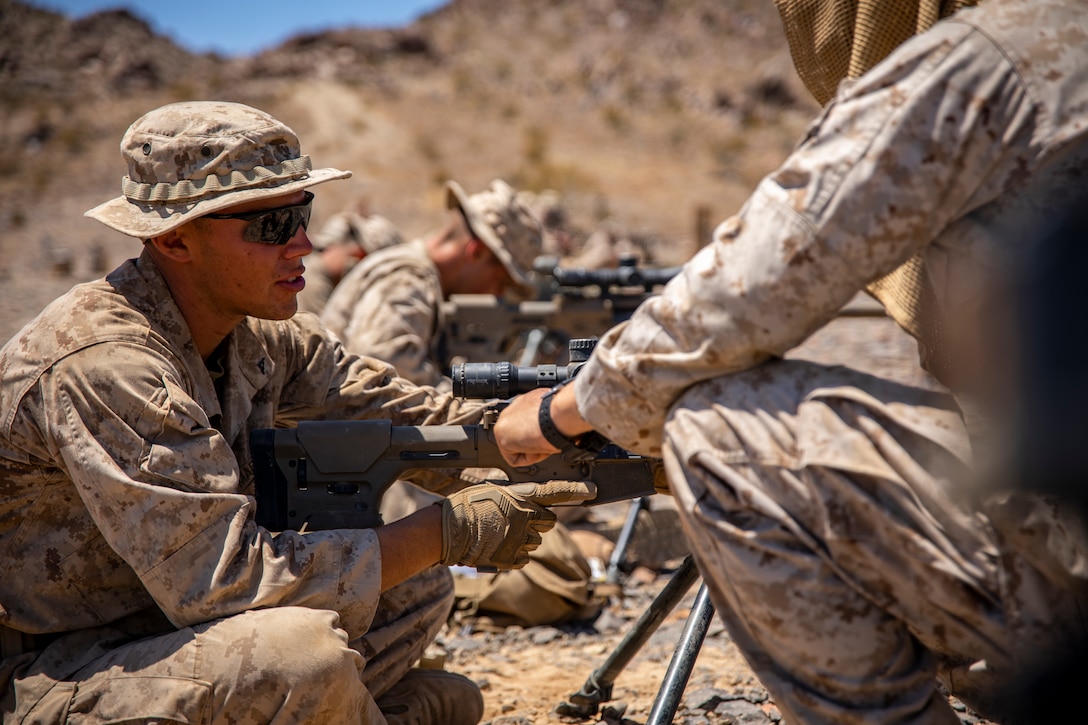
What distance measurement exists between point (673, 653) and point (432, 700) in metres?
0.77

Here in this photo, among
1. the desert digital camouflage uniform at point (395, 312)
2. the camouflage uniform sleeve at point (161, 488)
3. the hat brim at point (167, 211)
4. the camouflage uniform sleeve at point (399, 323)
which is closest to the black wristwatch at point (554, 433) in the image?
the camouflage uniform sleeve at point (161, 488)

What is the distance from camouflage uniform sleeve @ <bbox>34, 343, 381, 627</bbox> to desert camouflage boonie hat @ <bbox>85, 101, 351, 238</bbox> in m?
0.42

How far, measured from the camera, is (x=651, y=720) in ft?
8.10

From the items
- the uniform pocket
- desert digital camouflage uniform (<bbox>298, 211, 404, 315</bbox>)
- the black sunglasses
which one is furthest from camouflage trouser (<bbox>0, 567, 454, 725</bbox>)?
desert digital camouflage uniform (<bbox>298, 211, 404, 315</bbox>)

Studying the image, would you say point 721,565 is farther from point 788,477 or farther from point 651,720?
point 651,720

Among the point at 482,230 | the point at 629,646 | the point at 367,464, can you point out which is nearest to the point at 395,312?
the point at 482,230

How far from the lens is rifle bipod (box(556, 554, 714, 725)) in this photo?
248 centimetres

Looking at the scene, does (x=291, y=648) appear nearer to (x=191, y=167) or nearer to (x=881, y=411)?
(x=191, y=167)

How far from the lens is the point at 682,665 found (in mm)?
2510

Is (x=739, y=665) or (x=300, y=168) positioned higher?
(x=300, y=168)

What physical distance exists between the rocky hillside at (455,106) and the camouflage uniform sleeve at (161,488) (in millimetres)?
17346

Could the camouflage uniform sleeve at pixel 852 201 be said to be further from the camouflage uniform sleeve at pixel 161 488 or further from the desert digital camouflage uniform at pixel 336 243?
the desert digital camouflage uniform at pixel 336 243

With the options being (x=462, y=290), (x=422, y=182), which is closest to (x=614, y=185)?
(x=422, y=182)

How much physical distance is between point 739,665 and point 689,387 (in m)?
2.03
